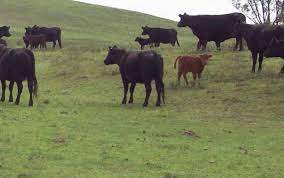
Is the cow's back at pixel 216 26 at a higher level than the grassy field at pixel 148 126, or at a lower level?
higher

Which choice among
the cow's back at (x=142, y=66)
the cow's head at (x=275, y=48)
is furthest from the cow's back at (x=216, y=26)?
the cow's back at (x=142, y=66)

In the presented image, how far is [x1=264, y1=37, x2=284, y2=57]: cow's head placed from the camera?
805 inches

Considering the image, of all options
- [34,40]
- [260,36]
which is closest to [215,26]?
[260,36]

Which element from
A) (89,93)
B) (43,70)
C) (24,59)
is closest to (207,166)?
(24,59)

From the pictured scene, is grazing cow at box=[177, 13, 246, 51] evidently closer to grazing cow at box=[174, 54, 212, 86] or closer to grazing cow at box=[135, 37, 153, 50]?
grazing cow at box=[174, 54, 212, 86]

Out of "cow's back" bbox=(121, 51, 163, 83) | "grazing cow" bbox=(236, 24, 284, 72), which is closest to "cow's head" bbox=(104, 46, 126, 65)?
"cow's back" bbox=(121, 51, 163, 83)

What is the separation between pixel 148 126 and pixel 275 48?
816cm

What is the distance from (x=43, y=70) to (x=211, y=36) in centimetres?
865

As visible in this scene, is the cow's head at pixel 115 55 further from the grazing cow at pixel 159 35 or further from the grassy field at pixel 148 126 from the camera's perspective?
the grazing cow at pixel 159 35

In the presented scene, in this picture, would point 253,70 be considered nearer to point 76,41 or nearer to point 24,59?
point 24,59

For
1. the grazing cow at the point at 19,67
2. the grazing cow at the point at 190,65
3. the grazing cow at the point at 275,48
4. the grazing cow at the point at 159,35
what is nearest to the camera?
the grazing cow at the point at 19,67

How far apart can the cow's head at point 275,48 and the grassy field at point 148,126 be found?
0.92 m

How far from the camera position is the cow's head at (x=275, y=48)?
2044 cm

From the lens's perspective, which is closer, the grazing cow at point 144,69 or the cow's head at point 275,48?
the grazing cow at point 144,69
